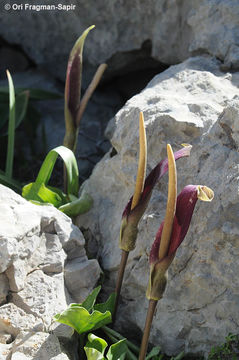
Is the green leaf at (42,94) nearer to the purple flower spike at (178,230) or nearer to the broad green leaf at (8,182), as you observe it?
the broad green leaf at (8,182)

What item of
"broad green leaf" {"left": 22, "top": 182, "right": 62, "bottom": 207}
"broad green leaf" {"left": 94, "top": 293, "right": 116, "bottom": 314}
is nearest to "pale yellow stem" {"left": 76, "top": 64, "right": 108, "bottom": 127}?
"broad green leaf" {"left": 22, "top": 182, "right": 62, "bottom": 207}

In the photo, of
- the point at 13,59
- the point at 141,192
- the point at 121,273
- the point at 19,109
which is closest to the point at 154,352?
the point at 121,273

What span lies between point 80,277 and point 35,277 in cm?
13

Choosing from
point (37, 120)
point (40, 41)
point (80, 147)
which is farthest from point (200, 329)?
point (40, 41)

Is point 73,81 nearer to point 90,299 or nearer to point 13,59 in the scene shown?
point 90,299

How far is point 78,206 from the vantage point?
166 cm

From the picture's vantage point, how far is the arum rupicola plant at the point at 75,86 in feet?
5.74

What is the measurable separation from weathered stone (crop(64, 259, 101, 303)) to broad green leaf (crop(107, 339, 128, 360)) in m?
0.19

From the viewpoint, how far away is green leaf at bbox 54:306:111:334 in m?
1.30

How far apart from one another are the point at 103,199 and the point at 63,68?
1031 millimetres

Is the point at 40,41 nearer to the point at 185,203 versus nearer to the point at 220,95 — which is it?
the point at 220,95

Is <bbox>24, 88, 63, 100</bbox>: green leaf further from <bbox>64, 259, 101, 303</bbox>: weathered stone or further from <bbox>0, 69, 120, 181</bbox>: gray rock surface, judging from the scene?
<bbox>64, 259, 101, 303</bbox>: weathered stone

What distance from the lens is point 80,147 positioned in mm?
2389

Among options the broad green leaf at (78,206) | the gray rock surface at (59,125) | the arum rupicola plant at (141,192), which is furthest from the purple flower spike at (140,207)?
the gray rock surface at (59,125)
